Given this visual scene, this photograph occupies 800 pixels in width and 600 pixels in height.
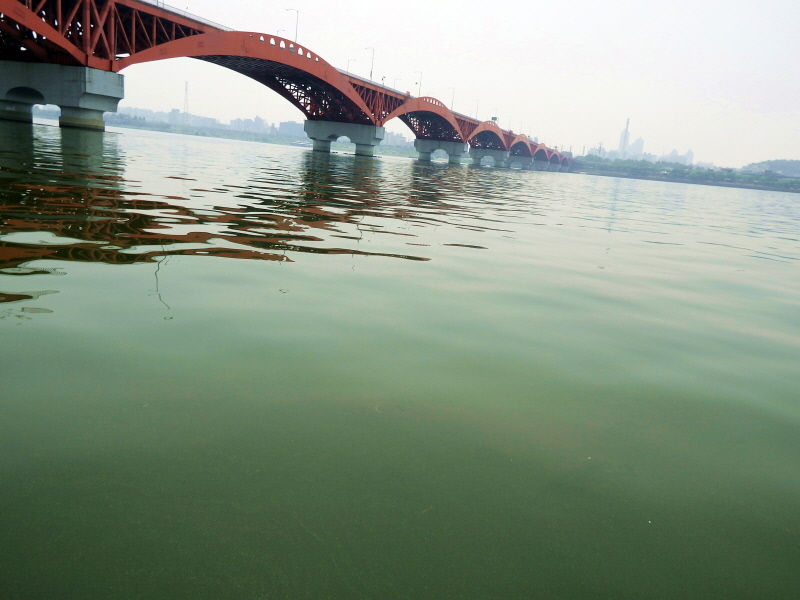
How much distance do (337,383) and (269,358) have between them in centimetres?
50

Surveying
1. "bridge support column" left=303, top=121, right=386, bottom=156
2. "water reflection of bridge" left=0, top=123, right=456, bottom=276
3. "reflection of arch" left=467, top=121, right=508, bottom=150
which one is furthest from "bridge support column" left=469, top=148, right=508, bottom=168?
"water reflection of bridge" left=0, top=123, right=456, bottom=276

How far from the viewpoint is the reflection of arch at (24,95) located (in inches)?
1448

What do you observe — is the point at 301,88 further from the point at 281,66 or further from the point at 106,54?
the point at 106,54

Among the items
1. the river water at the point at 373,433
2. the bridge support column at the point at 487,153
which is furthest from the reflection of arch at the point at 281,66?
the bridge support column at the point at 487,153

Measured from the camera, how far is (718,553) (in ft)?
6.10

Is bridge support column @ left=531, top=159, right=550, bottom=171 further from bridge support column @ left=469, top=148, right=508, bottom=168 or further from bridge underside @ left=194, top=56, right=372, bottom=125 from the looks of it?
bridge underside @ left=194, top=56, right=372, bottom=125

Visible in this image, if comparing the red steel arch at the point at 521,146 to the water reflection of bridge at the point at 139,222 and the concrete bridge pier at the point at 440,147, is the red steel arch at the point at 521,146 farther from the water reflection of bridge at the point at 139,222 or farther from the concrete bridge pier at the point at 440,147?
the water reflection of bridge at the point at 139,222

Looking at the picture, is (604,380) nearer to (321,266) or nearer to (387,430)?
(387,430)

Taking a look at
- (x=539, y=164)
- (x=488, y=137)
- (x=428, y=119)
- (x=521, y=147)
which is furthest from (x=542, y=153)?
(x=428, y=119)

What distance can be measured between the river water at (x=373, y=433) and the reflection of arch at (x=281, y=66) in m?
36.4

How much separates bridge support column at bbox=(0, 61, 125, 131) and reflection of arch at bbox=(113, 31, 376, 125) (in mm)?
1687

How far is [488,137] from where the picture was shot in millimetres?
101625

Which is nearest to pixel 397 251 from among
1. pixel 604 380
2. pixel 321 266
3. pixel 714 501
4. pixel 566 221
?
pixel 321 266

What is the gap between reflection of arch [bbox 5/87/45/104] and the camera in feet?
121
